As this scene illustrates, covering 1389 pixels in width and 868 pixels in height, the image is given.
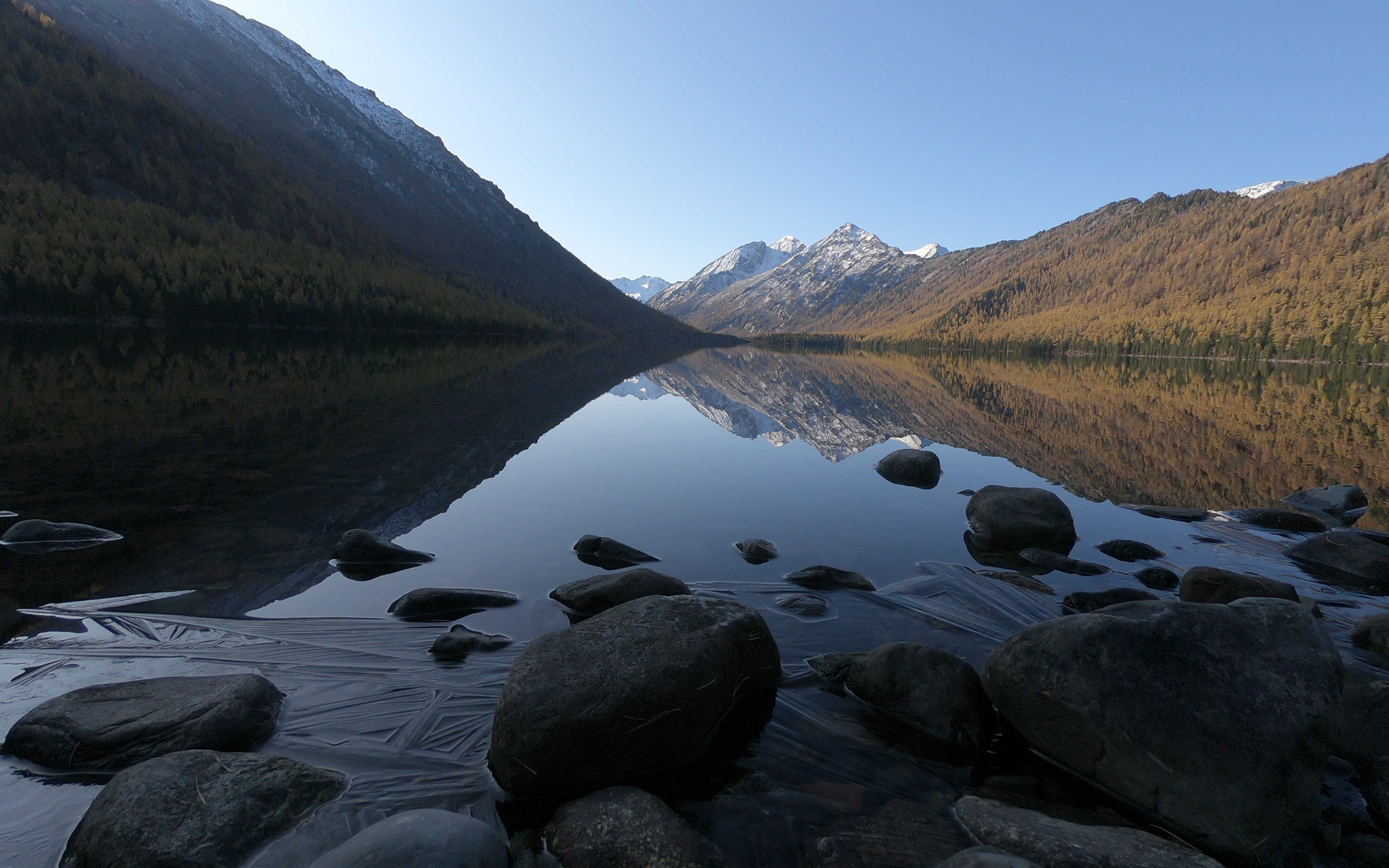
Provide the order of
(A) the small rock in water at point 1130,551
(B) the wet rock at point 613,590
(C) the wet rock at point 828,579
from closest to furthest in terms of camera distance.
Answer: (B) the wet rock at point 613,590, (C) the wet rock at point 828,579, (A) the small rock in water at point 1130,551

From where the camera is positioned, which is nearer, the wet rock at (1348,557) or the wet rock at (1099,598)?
the wet rock at (1099,598)

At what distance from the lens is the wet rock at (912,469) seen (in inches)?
594

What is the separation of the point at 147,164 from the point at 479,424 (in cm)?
10805

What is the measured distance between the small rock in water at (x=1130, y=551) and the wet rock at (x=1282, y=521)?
3789 millimetres

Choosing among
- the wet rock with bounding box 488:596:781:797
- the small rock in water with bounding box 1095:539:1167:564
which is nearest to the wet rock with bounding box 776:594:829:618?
the wet rock with bounding box 488:596:781:797

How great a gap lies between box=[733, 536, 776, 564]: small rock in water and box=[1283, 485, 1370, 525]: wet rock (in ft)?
42.6

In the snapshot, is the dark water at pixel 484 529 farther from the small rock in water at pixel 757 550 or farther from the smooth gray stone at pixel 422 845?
the smooth gray stone at pixel 422 845

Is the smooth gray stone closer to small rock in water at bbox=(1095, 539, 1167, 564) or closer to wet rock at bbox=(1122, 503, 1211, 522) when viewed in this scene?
small rock in water at bbox=(1095, 539, 1167, 564)

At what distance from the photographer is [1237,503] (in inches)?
541

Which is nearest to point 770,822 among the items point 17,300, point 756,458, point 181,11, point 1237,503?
point 756,458

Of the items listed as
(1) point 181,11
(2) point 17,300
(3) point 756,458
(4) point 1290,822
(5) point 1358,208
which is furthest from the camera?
(1) point 181,11

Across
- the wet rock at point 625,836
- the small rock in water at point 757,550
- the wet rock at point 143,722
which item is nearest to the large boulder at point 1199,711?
the wet rock at point 625,836

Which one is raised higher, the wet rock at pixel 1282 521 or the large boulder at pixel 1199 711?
the wet rock at pixel 1282 521

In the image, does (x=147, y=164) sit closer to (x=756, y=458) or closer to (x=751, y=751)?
(x=756, y=458)
